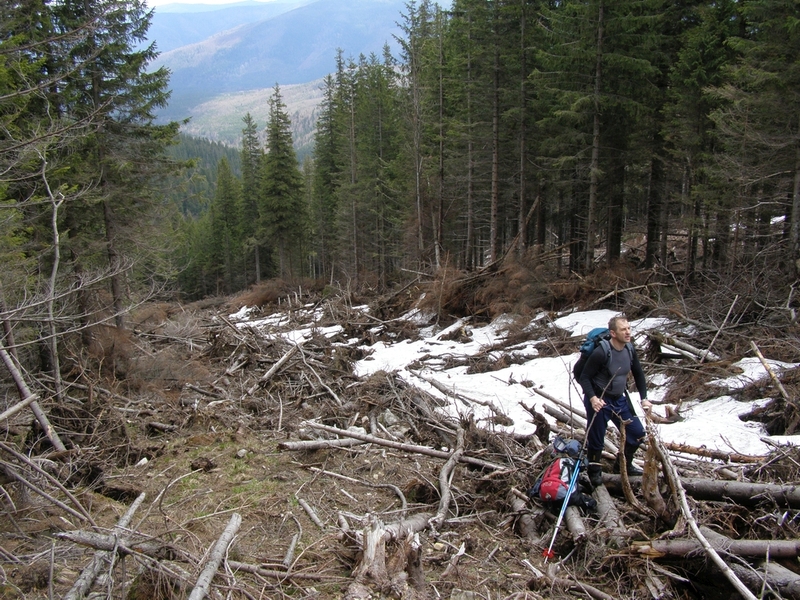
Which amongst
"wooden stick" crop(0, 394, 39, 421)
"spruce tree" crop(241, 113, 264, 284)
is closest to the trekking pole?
"wooden stick" crop(0, 394, 39, 421)

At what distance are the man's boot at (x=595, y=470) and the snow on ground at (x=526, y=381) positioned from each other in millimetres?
747

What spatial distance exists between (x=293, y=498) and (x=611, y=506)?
341 cm

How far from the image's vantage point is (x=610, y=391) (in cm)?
509

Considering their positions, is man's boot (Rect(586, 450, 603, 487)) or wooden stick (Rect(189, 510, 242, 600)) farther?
man's boot (Rect(586, 450, 603, 487))

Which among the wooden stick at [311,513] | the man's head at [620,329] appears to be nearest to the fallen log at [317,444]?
the wooden stick at [311,513]

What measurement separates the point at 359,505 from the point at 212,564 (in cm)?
235

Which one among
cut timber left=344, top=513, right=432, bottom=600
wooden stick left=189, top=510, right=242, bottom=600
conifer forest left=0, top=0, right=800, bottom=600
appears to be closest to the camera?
wooden stick left=189, top=510, right=242, bottom=600

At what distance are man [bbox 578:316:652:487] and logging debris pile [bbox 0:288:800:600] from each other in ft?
1.09

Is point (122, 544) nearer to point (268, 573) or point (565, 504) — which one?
point (268, 573)

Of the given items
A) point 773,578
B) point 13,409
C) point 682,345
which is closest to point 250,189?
point 682,345

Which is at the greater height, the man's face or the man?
the man's face

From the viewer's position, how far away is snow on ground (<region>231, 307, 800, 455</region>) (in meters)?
6.62

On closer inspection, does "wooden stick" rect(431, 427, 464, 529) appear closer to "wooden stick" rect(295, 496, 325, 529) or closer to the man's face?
"wooden stick" rect(295, 496, 325, 529)

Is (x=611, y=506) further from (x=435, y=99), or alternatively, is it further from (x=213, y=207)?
(x=213, y=207)
